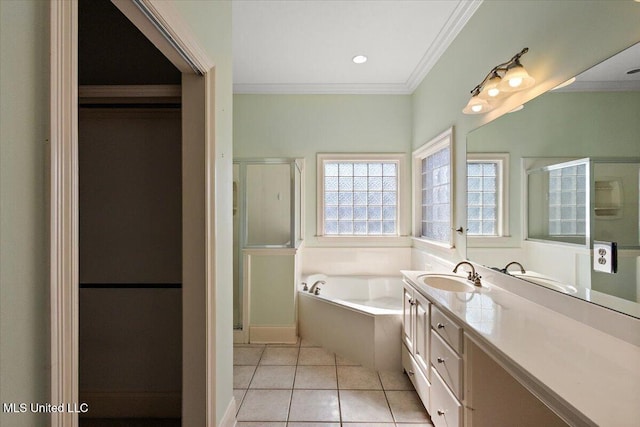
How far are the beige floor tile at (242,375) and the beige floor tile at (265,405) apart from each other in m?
0.13

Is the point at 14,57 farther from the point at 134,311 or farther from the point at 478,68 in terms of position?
the point at 478,68

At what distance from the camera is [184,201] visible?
55.0 inches

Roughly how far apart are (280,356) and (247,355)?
0.32 m

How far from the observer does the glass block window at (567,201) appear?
1.30 metres

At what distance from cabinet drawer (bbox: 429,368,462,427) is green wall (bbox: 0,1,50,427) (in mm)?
1584

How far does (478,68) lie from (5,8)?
98.8 inches

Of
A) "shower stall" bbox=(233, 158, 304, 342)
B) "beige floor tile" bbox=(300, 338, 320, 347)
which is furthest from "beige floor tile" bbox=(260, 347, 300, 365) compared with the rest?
"shower stall" bbox=(233, 158, 304, 342)

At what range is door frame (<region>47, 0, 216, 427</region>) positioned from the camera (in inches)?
22.6

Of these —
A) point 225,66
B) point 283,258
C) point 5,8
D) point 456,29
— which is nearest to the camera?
point 5,8

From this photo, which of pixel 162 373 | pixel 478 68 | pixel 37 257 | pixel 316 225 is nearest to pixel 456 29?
pixel 478 68

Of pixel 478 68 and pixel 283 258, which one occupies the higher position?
pixel 478 68

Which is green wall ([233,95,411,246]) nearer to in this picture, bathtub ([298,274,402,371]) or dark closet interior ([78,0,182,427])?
bathtub ([298,274,402,371])

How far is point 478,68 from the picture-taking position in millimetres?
2156

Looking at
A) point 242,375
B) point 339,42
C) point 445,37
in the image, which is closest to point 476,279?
point 242,375
